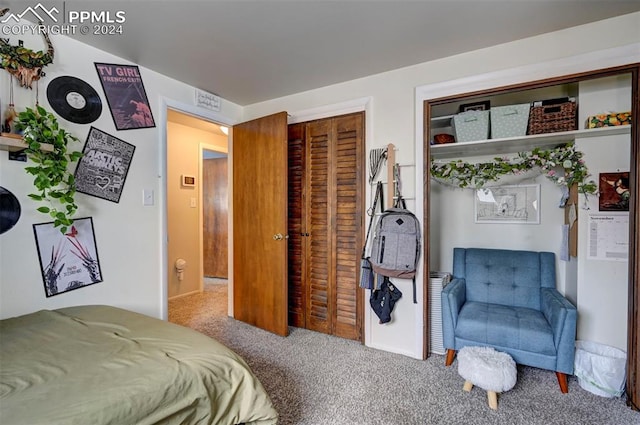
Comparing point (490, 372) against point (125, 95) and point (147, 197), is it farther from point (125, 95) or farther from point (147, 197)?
point (125, 95)

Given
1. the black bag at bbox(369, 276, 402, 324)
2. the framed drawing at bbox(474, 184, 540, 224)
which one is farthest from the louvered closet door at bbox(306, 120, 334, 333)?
the framed drawing at bbox(474, 184, 540, 224)

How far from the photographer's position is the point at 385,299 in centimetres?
236

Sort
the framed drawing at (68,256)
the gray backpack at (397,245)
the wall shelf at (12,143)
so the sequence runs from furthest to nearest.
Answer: the gray backpack at (397,245) < the framed drawing at (68,256) < the wall shelf at (12,143)

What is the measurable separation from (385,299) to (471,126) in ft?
5.17

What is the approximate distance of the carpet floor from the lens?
1.66m

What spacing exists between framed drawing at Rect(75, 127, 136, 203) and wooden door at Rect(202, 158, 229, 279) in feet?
9.86

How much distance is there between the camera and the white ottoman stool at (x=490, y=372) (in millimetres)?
1728

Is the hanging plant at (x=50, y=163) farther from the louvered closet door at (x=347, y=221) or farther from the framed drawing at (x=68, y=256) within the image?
the louvered closet door at (x=347, y=221)

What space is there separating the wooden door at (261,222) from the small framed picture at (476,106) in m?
1.57

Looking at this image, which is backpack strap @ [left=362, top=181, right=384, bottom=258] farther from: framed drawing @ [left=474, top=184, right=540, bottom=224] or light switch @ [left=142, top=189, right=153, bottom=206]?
light switch @ [left=142, top=189, right=153, bottom=206]

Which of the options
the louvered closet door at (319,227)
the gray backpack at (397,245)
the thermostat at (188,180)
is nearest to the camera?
the gray backpack at (397,245)

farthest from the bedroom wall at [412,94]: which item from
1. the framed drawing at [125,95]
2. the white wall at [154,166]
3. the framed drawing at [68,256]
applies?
the framed drawing at [68,256]

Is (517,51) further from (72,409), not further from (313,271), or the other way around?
(72,409)

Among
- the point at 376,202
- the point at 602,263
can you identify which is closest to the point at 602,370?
the point at 602,263
